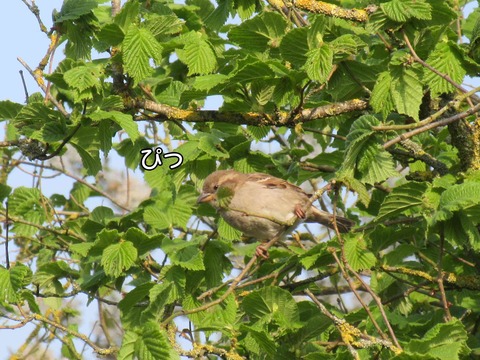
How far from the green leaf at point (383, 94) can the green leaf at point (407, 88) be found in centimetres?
3

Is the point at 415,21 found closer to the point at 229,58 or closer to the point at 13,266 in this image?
the point at 229,58

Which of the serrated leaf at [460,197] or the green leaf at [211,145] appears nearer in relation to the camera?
the serrated leaf at [460,197]

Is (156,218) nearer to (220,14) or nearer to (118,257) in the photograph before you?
(118,257)

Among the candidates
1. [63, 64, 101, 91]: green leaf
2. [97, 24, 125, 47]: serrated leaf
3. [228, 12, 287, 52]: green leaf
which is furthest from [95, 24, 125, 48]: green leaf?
[228, 12, 287, 52]: green leaf

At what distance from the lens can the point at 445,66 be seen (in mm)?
5016

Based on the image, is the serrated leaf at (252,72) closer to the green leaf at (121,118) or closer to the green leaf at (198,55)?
the green leaf at (121,118)

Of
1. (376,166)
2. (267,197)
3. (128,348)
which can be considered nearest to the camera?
(128,348)

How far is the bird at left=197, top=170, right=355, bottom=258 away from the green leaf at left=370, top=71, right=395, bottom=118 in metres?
1.45

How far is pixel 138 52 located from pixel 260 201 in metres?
2.06

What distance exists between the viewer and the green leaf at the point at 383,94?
198 inches

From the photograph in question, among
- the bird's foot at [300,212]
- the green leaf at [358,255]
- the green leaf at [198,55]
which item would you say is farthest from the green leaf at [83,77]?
the green leaf at [358,255]

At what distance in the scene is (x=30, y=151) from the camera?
5.54 m

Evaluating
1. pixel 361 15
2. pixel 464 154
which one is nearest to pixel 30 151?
pixel 361 15

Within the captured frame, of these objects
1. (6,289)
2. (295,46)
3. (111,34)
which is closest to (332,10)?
(295,46)
